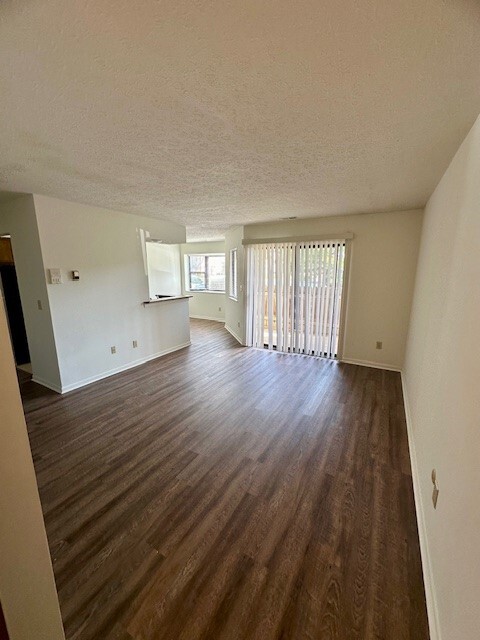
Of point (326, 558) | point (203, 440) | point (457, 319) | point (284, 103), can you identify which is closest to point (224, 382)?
point (203, 440)

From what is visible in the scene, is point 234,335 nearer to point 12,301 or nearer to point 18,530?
point 12,301

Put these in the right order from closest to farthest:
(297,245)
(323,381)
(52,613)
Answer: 1. (52,613)
2. (323,381)
3. (297,245)

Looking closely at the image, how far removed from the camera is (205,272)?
7836 mm

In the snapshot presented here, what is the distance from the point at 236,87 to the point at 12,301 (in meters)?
4.58

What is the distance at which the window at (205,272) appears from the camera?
7617mm

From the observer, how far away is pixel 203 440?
2.36 m

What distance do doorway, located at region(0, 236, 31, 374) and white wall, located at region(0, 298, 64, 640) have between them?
3.90m

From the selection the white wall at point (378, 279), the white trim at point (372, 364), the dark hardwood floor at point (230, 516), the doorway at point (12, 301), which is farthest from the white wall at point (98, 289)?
the white trim at point (372, 364)

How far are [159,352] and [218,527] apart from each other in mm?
3467

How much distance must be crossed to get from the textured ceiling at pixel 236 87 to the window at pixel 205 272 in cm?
534

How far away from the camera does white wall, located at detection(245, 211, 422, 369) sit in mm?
3662

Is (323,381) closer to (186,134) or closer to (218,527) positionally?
(218,527)

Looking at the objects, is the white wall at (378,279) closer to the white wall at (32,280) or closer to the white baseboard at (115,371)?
the white baseboard at (115,371)

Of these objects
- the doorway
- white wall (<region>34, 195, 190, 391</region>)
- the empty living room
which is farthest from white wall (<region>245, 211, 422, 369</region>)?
the doorway
